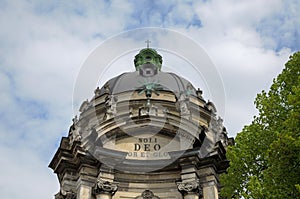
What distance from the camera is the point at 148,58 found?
36938 mm

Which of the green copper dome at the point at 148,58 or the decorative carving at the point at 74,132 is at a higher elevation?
the green copper dome at the point at 148,58

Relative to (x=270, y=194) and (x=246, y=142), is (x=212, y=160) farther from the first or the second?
(x=270, y=194)

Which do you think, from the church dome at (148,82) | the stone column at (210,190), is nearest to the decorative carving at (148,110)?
the church dome at (148,82)

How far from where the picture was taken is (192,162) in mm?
21531

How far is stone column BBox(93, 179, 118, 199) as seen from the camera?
68.7 feet

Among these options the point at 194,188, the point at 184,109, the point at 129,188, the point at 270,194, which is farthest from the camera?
the point at 184,109

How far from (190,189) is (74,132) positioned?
27.0 ft

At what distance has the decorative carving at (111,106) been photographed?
83.6 feet

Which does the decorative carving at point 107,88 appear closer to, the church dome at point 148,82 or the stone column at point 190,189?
the church dome at point 148,82

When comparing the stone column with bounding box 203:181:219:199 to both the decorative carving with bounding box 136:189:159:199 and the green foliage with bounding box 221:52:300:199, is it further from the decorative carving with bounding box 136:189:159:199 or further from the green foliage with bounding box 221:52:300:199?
the green foliage with bounding box 221:52:300:199

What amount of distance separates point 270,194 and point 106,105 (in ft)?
56.3

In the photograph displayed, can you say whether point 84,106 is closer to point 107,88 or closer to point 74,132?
point 107,88

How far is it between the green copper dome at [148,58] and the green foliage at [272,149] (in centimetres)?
2335

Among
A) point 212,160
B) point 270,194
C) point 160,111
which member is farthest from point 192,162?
point 270,194
